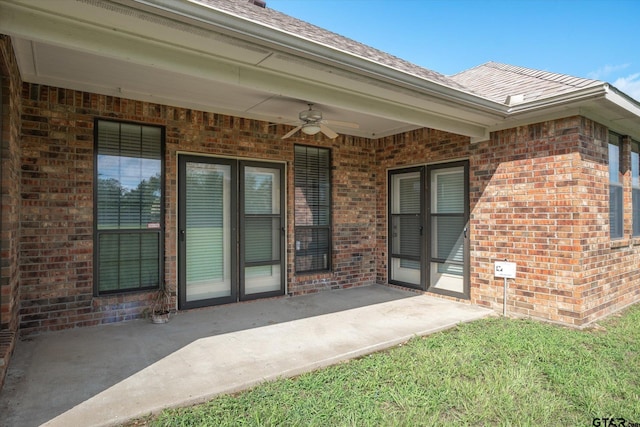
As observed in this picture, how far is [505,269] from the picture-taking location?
5.09 m

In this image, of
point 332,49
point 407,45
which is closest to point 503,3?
point 407,45

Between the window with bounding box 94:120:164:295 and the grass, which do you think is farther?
the window with bounding box 94:120:164:295

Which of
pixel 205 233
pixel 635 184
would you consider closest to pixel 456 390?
pixel 205 233

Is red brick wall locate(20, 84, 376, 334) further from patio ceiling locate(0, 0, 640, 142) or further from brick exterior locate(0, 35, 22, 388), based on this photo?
brick exterior locate(0, 35, 22, 388)

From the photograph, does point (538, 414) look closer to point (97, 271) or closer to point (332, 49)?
point (332, 49)

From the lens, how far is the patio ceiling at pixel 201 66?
2490 millimetres

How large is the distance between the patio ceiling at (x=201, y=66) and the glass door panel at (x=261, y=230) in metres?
0.99

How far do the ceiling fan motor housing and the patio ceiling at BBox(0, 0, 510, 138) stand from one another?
179mm

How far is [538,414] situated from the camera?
2555 mm

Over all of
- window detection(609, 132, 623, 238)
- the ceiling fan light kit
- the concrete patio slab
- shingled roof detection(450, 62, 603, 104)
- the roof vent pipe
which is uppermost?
the roof vent pipe

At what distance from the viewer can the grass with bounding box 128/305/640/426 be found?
2494 mm

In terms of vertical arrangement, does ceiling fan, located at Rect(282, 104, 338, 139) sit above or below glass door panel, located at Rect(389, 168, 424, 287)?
above

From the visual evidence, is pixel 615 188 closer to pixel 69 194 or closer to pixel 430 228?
pixel 430 228

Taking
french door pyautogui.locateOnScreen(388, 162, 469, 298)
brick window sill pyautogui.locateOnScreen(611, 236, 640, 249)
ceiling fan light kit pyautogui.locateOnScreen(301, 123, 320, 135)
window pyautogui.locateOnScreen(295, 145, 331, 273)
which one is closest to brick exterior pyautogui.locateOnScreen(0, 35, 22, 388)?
ceiling fan light kit pyautogui.locateOnScreen(301, 123, 320, 135)
